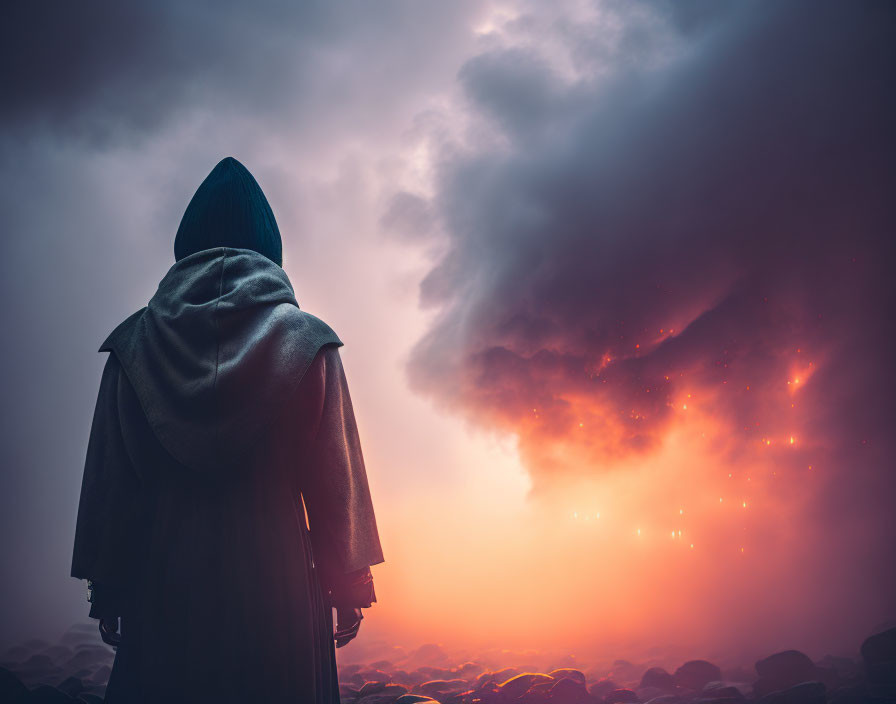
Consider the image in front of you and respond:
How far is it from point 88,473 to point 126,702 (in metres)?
0.67

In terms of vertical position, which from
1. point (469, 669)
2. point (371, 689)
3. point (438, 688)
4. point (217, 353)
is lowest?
point (469, 669)

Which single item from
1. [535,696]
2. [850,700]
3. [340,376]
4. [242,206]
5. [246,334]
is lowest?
[850,700]

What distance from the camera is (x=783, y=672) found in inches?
535

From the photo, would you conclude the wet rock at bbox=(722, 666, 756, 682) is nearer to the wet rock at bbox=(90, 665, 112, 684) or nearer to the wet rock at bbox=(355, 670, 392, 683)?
the wet rock at bbox=(355, 670, 392, 683)

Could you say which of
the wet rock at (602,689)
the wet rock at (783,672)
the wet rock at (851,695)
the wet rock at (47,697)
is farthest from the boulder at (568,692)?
the wet rock at (47,697)

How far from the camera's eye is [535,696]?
1040cm

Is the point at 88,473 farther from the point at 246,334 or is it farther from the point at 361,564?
the point at 361,564

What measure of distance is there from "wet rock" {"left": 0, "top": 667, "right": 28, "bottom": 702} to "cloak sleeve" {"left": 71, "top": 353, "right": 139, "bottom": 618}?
32.0 feet

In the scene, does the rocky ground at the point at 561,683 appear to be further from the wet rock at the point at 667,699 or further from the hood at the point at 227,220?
the hood at the point at 227,220

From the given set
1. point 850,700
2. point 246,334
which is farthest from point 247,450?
point 850,700

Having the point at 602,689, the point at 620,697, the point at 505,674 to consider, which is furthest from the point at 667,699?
the point at 505,674

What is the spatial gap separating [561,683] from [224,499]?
12.4m

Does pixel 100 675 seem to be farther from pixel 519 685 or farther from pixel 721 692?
pixel 721 692

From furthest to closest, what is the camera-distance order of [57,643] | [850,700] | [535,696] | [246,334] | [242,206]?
[57,643] → [850,700] → [535,696] → [242,206] → [246,334]
